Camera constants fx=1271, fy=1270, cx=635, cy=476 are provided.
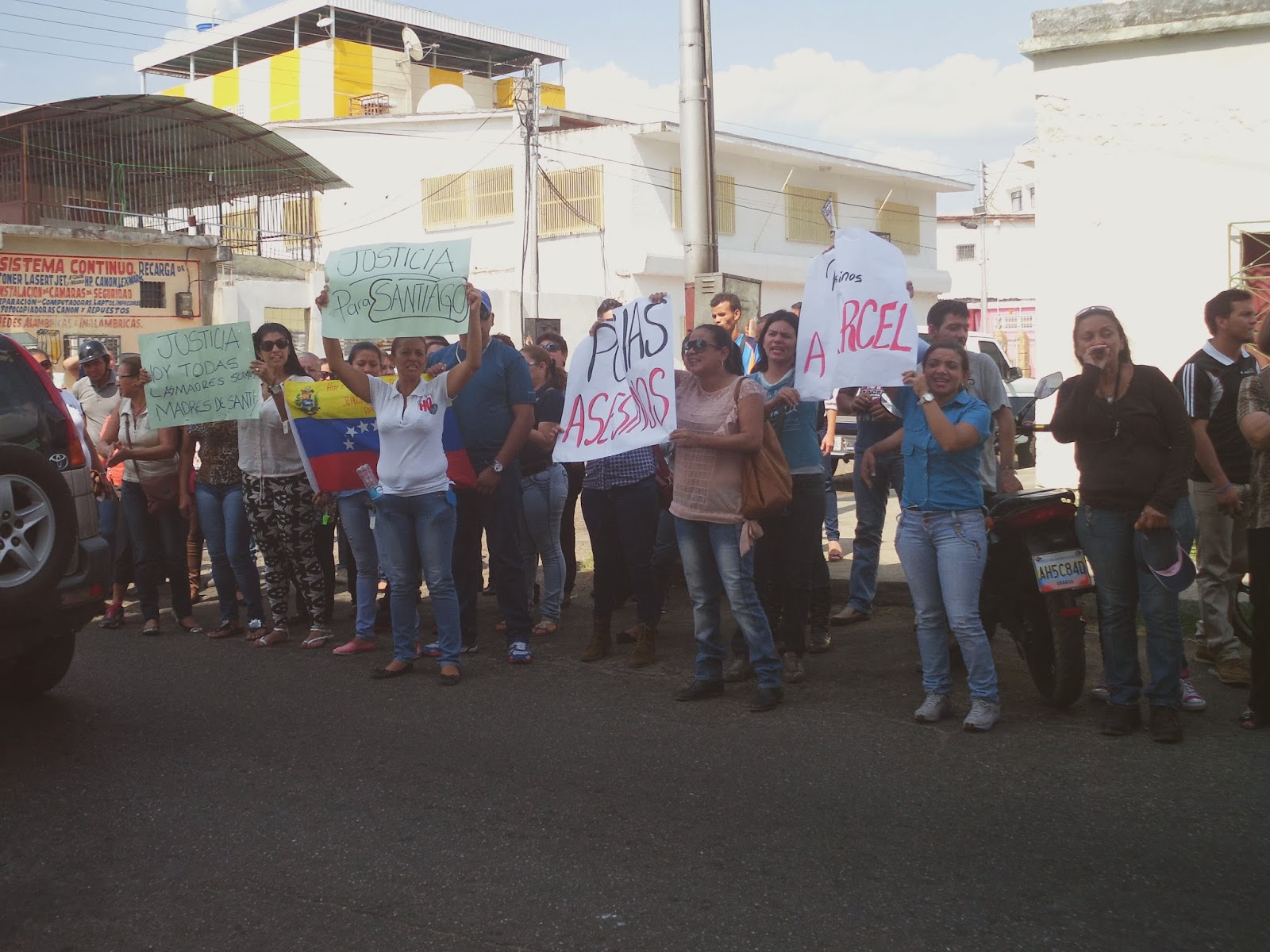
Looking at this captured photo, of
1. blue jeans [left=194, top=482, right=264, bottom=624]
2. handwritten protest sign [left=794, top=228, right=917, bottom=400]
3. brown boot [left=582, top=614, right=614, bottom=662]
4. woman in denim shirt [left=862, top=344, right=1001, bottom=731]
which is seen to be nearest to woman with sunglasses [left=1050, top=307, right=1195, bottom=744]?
woman in denim shirt [left=862, top=344, right=1001, bottom=731]

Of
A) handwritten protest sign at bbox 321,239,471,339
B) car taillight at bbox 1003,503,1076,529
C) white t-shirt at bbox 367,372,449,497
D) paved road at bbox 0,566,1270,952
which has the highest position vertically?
handwritten protest sign at bbox 321,239,471,339

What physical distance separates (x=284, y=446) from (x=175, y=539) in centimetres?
130

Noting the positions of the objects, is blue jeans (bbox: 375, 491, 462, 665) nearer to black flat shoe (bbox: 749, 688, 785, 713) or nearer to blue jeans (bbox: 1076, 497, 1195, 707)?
black flat shoe (bbox: 749, 688, 785, 713)

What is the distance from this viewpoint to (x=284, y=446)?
8.35 meters

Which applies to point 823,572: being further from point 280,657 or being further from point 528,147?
point 528,147

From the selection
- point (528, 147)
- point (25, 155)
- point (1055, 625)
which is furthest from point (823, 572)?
point (528, 147)

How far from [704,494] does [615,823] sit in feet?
A: 6.87

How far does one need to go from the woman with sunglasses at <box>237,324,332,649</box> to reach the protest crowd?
0.02 meters

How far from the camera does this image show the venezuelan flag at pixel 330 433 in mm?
7988

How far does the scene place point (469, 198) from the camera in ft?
126

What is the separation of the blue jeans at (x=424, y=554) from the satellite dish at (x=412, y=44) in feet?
139

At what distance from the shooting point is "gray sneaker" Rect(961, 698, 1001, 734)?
577 centimetres

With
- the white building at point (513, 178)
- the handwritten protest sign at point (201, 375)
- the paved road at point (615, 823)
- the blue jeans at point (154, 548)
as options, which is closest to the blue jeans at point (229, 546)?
the blue jeans at point (154, 548)

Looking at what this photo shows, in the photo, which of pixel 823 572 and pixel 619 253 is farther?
pixel 619 253
